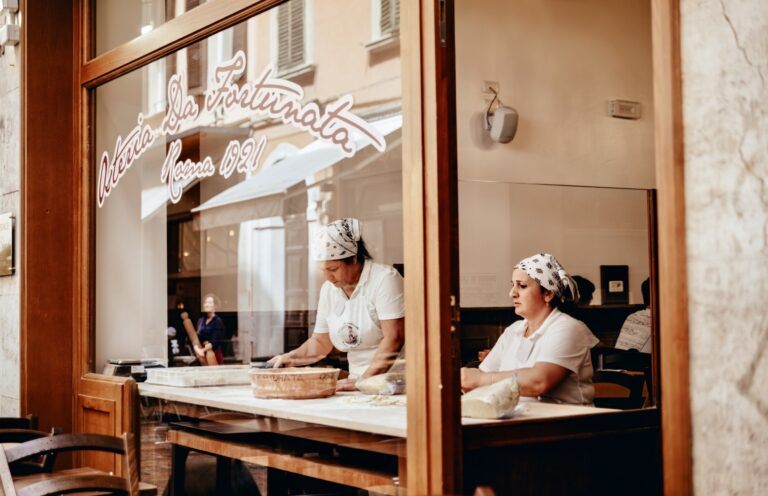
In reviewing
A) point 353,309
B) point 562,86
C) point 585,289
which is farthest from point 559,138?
point 353,309

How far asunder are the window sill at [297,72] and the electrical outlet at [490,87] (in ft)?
6.81

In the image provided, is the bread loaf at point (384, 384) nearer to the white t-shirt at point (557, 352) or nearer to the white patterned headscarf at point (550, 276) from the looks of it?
the white t-shirt at point (557, 352)

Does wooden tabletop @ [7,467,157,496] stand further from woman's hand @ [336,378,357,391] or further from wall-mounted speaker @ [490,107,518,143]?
wall-mounted speaker @ [490,107,518,143]

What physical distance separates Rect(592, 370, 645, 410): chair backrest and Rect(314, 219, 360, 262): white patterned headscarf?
122 centimetres

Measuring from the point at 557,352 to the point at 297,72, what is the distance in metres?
1.65

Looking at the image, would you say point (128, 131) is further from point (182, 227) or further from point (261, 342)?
point (261, 342)

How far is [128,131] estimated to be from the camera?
519 centimetres

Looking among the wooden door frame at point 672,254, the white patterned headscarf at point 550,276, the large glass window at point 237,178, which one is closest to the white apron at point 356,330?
the large glass window at point 237,178

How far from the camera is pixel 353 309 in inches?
171

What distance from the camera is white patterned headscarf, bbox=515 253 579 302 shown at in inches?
174

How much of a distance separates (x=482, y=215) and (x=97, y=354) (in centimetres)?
232

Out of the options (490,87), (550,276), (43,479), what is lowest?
(43,479)

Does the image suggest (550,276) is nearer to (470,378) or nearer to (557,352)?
(557,352)

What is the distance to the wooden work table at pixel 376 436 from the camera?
2977 millimetres
